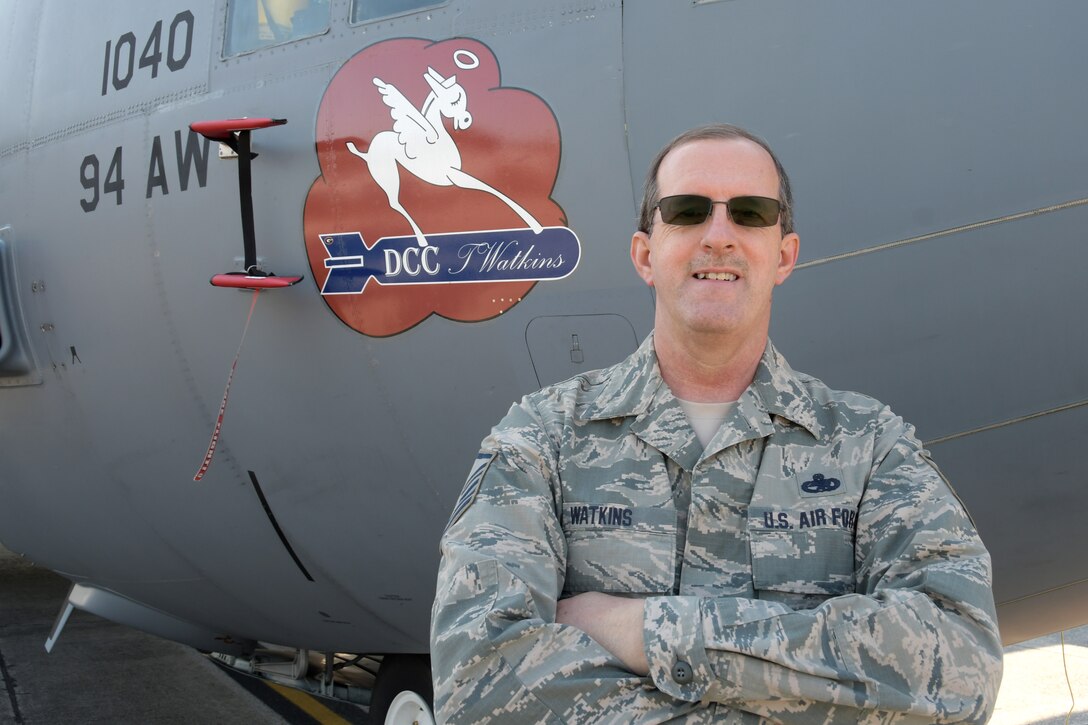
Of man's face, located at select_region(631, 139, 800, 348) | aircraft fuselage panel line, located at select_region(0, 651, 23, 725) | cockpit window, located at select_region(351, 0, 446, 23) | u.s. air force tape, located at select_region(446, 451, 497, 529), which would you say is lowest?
aircraft fuselage panel line, located at select_region(0, 651, 23, 725)

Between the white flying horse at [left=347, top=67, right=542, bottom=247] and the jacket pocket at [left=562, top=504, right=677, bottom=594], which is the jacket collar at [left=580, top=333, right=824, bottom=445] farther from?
the white flying horse at [left=347, top=67, right=542, bottom=247]

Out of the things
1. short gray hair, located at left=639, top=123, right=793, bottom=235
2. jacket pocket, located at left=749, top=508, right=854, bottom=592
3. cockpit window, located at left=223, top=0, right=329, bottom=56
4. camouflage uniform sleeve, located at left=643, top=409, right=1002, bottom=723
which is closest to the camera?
camouflage uniform sleeve, located at left=643, top=409, right=1002, bottom=723

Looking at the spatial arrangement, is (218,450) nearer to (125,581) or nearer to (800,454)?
(125,581)

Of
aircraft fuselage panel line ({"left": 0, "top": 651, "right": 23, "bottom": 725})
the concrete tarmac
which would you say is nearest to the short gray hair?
the concrete tarmac

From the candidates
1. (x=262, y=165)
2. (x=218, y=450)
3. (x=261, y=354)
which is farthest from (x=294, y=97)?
(x=218, y=450)

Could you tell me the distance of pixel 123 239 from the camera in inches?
169

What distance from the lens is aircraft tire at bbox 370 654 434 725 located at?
4.25 metres

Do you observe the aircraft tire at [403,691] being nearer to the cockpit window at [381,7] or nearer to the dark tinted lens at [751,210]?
the cockpit window at [381,7]

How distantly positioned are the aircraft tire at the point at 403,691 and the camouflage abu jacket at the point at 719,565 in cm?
241

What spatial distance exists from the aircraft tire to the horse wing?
2.11 meters

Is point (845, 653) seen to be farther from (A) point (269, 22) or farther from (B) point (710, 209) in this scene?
(A) point (269, 22)

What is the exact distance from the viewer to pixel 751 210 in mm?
2043

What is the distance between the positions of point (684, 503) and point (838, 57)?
4.70 feet

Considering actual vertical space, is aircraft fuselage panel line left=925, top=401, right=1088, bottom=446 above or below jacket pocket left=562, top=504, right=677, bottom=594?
above
